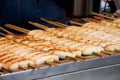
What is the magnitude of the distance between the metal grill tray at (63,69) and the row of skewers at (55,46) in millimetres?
A: 46

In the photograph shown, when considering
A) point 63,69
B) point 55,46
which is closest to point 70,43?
point 55,46

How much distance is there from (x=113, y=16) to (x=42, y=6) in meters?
1.08

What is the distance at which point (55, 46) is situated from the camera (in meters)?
2.75

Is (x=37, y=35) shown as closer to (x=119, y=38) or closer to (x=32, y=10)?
(x=119, y=38)

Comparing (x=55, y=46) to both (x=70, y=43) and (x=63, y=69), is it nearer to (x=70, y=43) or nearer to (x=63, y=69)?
(x=70, y=43)

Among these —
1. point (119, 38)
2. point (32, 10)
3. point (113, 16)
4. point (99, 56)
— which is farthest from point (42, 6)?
point (99, 56)

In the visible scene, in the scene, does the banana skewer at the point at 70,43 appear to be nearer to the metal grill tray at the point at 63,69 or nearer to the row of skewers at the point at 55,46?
the row of skewers at the point at 55,46

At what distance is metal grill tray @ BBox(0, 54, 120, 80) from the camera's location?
2.15m

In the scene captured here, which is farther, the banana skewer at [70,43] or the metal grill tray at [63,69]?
the banana skewer at [70,43]

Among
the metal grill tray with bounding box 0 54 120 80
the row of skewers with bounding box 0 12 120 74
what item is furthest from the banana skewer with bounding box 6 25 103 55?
the metal grill tray with bounding box 0 54 120 80

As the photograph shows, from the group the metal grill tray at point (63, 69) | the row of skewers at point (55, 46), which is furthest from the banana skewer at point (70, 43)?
the metal grill tray at point (63, 69)

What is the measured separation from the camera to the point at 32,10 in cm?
435

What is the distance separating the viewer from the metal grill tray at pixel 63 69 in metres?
2.15

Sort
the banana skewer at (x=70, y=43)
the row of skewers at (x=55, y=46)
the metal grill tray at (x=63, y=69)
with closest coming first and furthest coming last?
the metal grill tray at (x=63, y=69)
the row of skewers at (x=55, y=46)
the banana skewer at (x=70, y=43)
